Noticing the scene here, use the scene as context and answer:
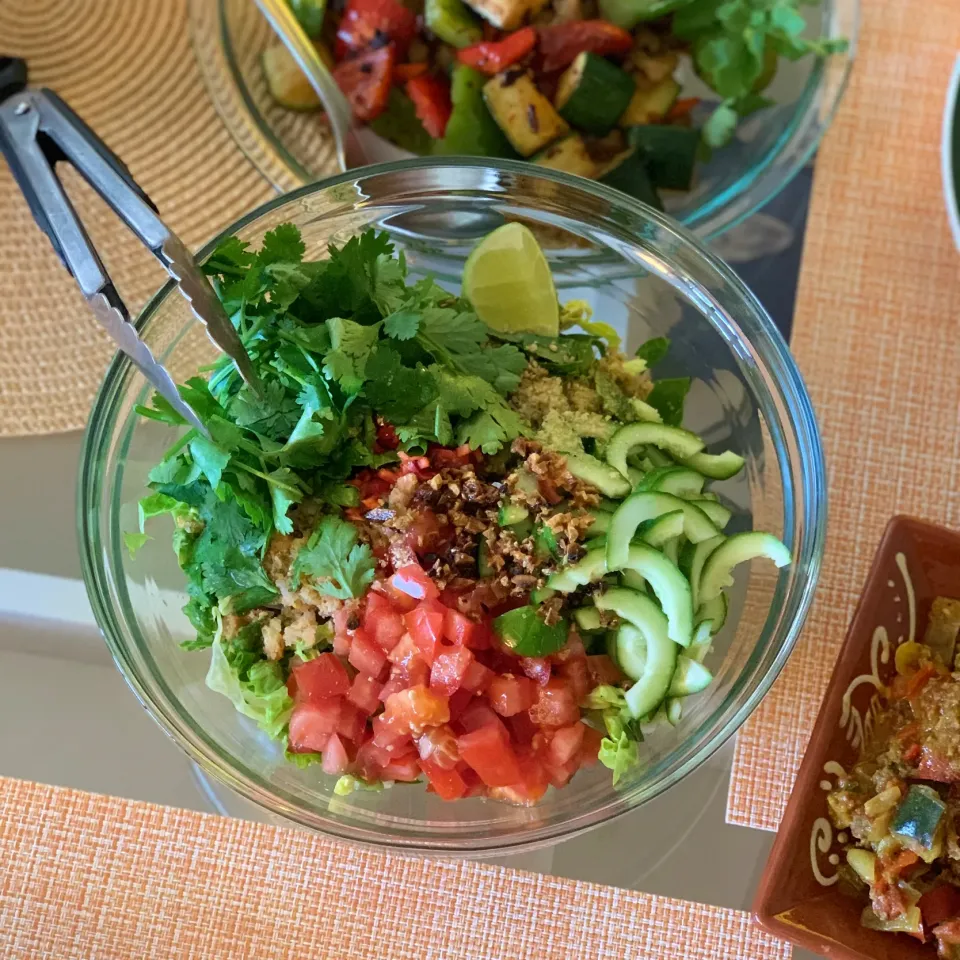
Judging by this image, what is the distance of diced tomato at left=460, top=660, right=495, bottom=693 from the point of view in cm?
123

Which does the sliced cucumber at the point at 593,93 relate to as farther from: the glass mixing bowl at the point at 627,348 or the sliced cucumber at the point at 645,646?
the sliced cucumber at the point at 645,646

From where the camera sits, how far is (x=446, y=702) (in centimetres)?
122

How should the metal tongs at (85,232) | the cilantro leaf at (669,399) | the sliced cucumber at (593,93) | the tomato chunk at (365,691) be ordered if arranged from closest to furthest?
the metal tongs at (85,232) → the tomato chunk at (365,691) → the cilantro leaf at (669,399) → the sliced cucumber at (593,93)

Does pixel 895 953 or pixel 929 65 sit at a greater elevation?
pixel 929 65

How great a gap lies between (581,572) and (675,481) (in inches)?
8.3

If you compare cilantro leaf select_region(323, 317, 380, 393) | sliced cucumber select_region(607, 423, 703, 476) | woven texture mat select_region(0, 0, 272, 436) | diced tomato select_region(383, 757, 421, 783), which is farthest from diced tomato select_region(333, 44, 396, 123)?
diced tomato select_region(383, 757, 421, 783)

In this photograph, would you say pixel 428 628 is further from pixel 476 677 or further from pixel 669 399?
pixel 669 399

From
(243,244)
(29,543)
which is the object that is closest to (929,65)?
(243,244)

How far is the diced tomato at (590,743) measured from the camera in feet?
4.29

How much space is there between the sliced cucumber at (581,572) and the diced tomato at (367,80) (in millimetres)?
976

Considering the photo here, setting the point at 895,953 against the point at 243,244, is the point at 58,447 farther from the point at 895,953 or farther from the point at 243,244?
the point at 895,953

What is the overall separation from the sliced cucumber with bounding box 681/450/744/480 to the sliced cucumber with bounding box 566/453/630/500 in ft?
0.51

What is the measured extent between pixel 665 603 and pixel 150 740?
0.93 metres

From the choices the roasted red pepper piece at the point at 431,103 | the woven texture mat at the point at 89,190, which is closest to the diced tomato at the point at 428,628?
the woven texture mat at the point at 89,190
